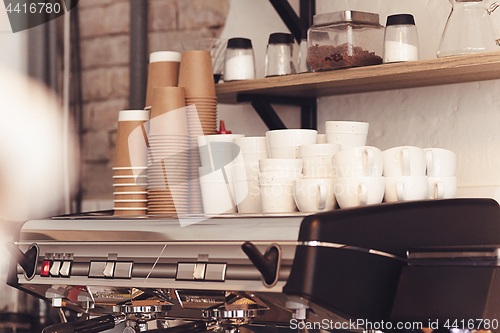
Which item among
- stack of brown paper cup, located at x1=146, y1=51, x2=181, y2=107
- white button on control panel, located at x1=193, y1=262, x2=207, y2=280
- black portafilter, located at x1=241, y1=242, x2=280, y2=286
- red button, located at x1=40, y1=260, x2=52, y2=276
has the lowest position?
red button, located at x1=40, y1=260, x2=52, y2=276

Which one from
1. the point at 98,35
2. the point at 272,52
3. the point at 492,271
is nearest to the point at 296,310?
the point at 492,271

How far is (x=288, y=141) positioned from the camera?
1.05m

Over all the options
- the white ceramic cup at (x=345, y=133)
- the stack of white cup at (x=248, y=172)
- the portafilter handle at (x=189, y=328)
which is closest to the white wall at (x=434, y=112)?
the white ceramic cup at (x=345, y=133)

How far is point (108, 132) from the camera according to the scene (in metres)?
1.74

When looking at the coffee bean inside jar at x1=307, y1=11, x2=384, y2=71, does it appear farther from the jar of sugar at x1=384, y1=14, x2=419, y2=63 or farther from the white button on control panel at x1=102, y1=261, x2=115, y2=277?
the white button on control panel at x1=102, y1=261, x2=115, y2=277

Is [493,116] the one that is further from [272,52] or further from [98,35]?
[98,35]

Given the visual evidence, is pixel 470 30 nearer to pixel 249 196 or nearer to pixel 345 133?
pixel 345 133

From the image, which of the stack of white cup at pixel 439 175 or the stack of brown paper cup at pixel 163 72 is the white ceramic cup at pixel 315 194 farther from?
the stack of brown paper cup at pixel 163 72

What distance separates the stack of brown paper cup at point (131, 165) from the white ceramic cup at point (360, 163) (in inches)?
18.5

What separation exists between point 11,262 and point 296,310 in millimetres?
569

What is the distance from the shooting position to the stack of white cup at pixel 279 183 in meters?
0.99

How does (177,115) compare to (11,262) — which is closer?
(11,262)

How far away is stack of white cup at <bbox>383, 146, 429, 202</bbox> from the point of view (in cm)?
95
